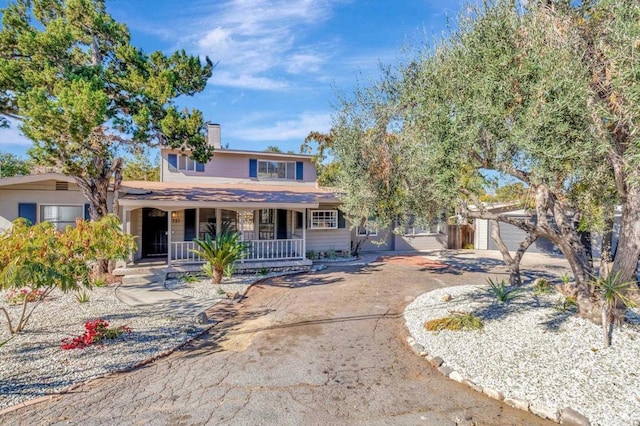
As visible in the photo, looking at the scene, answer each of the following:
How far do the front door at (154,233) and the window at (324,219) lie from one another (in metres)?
7.07

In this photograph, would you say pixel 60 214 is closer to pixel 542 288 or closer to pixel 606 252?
pixel 542 288

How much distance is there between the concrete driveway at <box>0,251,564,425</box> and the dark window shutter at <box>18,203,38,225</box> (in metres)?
10.1

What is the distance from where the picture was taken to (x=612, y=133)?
15.3 feet

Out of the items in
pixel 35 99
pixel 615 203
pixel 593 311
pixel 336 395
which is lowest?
pixel 336 395

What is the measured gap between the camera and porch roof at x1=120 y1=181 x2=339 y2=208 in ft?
37.9

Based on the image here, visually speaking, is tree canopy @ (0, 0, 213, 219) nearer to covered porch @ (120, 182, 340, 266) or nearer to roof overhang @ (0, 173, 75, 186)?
covered porch @ (120, 182, 340, 266)

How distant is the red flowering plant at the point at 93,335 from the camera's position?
5.82 metres

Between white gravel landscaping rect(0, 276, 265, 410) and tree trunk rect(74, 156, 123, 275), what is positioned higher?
tree trunk rect(74, 156, 123, 275)

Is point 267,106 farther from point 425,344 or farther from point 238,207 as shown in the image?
point 425,344

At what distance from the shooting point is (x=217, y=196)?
529 inches

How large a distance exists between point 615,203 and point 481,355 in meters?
4.85

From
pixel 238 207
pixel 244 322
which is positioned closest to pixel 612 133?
pixel 244 322

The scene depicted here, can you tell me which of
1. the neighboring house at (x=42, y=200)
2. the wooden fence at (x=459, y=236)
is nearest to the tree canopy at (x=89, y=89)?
the neighboring house at (x=42, y=200)

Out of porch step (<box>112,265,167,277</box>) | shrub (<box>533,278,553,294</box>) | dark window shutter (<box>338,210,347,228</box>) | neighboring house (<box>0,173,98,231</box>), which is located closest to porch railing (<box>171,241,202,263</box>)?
porch step (<box>112,265,167,277</box>)
